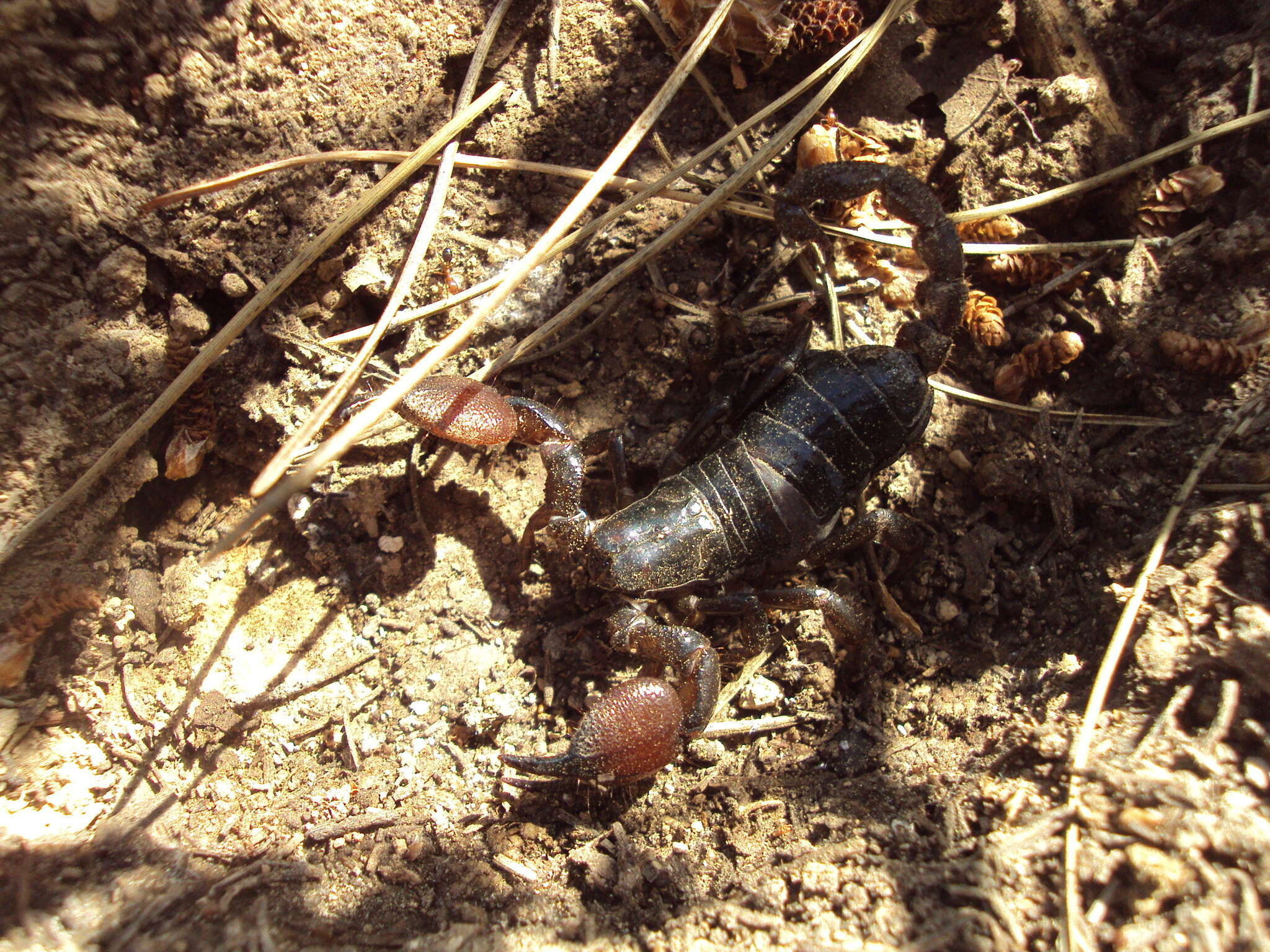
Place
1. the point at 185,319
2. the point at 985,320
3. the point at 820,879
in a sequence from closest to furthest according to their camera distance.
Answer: the point at 820,879 → the point at 185,319 → the point at 985,320

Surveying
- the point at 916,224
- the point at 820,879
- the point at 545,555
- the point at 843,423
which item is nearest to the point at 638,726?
the point at 820,879

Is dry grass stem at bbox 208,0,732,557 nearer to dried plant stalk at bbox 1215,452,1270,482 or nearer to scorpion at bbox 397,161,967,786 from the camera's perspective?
A: scorpion at bbox 397,161,967,786

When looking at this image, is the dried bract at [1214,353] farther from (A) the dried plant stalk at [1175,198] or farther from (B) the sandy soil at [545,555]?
(A) the dried plant stalk at [1175,198]

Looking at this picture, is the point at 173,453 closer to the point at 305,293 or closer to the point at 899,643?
the point at 305,293

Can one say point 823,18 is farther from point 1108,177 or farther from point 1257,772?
point 1257,772

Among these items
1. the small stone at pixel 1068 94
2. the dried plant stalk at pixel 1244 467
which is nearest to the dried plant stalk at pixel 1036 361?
the dried plant stalk at pixel 1244 467

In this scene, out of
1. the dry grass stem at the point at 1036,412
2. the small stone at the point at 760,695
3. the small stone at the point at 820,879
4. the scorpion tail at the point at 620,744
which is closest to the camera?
the small stone at the point at 820,879
